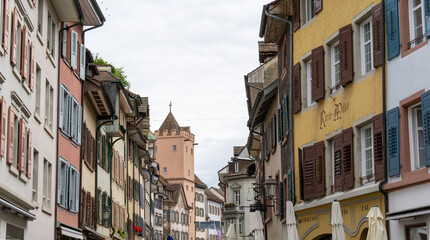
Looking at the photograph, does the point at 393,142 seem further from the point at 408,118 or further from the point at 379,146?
the point at 379,146

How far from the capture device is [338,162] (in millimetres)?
23516

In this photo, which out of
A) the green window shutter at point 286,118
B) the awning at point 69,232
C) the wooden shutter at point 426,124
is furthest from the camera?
the green window shutter at point 286,118

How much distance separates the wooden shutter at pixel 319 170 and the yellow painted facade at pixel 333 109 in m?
0.20

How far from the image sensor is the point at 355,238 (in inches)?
873

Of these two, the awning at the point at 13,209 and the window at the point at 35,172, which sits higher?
the window at the point at 35,172

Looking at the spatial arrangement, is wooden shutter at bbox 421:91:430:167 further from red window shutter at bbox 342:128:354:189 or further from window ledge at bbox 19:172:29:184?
window ledge at bbox 19:172:29:184

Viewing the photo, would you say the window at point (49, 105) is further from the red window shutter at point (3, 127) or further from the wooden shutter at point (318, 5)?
the wooden shutter at point (318, 5)

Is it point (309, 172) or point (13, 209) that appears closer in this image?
point (13, 209)

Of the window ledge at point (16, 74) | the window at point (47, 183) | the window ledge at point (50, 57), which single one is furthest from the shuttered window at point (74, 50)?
the window ledge at point (16, 74)

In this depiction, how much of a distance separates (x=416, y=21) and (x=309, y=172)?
27.9 feet

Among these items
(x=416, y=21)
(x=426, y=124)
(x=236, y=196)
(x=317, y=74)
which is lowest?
(x=426, y=124)

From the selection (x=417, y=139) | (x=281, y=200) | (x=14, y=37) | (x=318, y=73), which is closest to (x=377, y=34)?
(x=417, y=139)

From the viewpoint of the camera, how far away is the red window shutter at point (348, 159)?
73.0ft

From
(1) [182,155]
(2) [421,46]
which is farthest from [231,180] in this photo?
(2) [421,46]
